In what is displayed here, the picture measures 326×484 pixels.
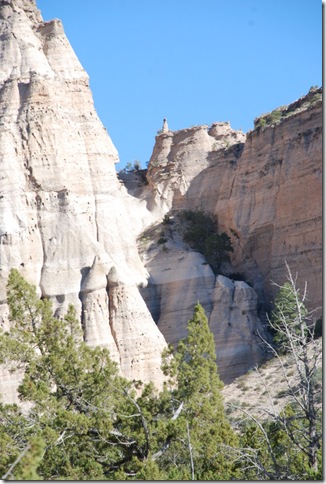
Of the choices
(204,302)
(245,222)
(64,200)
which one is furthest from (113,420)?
(245,222)

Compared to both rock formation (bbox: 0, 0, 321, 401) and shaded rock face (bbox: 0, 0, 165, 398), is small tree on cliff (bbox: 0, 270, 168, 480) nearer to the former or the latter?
rock formation (bbox: 0, 0, 321, 401)

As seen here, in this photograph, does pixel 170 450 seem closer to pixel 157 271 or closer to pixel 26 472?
pixel 26 472

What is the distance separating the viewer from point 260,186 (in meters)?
54.6

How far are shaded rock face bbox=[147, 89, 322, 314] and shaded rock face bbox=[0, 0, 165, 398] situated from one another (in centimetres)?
509

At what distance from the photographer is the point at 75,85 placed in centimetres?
5438

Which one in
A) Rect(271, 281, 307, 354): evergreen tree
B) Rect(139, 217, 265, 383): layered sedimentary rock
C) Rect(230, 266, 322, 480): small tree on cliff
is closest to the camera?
Rect(230, 266, 322, 480): small tree on cliff

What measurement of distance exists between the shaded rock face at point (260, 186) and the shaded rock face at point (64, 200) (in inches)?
200

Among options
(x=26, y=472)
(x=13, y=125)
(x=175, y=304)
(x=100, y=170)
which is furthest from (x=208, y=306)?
(x=26, y=472)

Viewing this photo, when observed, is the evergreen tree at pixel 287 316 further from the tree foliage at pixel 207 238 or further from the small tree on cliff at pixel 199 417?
the tree foliage at pixel 207 238

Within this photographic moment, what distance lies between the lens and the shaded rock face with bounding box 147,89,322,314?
164ft

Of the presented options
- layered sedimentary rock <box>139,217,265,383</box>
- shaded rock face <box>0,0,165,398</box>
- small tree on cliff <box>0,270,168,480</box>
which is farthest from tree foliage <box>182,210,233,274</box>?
small tree on cliff <box>0,270,168,480</box>

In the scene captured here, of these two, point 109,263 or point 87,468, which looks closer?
point 87,468

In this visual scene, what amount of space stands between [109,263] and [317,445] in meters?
26.1

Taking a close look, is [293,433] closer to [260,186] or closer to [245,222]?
[245,222]
